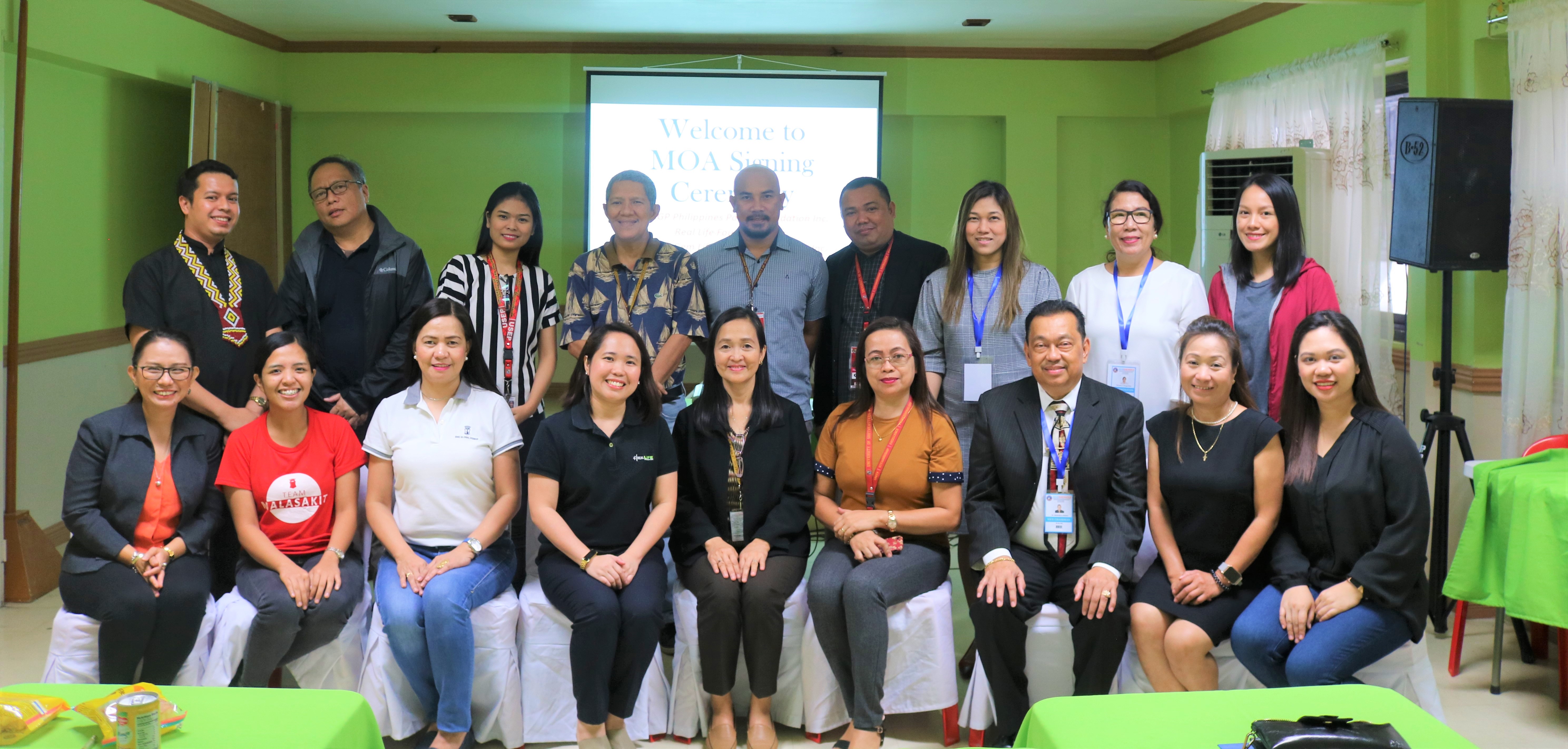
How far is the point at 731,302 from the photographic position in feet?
12.4

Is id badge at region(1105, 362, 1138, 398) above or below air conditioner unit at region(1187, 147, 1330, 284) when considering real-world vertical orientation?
below

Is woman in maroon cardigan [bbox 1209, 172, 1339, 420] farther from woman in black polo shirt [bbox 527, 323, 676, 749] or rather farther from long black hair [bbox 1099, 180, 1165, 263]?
woman in black polo shirt [bbox 527, 323, 676, 749]

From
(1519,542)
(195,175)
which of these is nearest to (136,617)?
(195,175)

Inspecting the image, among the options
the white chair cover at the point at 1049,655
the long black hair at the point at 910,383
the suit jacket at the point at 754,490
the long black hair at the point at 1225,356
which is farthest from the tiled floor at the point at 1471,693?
the long black hair at the point at 1225,356

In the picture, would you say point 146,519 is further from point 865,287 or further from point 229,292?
point 865,287

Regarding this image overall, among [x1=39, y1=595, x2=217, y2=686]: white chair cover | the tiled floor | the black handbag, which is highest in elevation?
the black handbag

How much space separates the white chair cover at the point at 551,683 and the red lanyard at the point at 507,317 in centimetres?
83

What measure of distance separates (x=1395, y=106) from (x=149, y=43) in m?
5.63

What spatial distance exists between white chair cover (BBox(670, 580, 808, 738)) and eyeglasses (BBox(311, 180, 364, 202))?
5.63ft

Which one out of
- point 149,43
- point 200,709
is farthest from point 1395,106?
point 149,43

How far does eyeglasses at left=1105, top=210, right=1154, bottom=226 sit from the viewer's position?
3.31 metres

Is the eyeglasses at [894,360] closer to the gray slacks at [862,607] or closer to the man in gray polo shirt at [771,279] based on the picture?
the gray slacks at [862,607]

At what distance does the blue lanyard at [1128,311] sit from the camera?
131 inches

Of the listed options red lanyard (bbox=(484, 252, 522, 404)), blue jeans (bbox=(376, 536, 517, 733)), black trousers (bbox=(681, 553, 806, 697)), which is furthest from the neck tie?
red lanyard (bbox=(484, 252, 522, 404))
